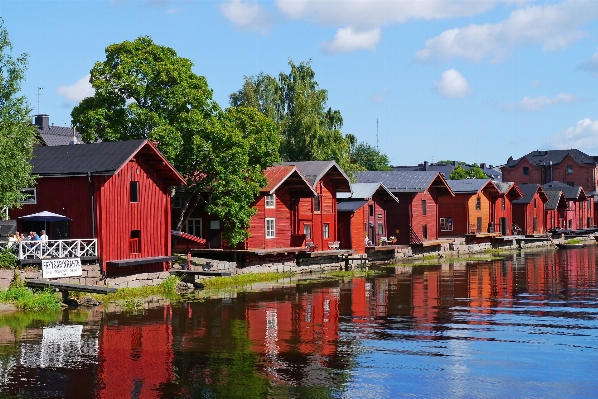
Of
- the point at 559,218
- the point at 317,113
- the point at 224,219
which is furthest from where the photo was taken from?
the point at 559,218

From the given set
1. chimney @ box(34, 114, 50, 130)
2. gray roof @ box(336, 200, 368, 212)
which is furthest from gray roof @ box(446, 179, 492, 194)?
chimney @ box(34, 114, 50, 130)

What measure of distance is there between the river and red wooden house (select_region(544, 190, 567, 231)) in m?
72.0

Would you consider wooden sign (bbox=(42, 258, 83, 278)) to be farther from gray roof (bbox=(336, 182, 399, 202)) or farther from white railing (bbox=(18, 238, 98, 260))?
gray roof (bbox=(336, 182, 399, 202))

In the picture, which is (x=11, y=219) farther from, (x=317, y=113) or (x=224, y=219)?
(x=317, y=113)

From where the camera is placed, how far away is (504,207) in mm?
99688

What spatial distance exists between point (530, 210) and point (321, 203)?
2021 inches

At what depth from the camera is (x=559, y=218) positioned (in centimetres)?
12044

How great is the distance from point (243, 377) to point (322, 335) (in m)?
7.61

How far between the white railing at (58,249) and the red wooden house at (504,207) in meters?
63.4

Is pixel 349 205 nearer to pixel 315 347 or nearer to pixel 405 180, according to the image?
pixel 405 180

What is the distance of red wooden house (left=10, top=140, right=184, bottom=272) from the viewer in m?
41.4

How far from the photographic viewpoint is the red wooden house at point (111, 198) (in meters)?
41.4

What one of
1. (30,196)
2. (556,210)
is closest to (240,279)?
(30,196)

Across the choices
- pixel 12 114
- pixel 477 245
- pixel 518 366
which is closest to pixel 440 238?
pixel 477 245
